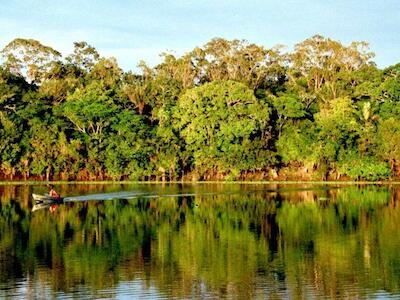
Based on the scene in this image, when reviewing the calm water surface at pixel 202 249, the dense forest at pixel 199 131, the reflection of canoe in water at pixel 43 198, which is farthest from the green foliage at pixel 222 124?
the reflection of canoe in water at pixel 43 198

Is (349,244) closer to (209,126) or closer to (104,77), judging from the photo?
(209,126)

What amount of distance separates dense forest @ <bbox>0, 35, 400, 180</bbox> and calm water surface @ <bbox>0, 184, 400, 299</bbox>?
23266 mm

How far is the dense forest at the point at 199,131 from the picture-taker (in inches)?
2574

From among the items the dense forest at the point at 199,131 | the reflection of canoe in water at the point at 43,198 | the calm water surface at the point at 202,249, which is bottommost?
the calm water surface at the point at 202,249

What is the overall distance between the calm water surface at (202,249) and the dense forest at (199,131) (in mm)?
23266

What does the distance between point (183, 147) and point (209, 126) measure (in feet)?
10.7

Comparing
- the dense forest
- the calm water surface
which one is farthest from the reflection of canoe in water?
the dense forest

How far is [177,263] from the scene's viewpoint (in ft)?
70.7

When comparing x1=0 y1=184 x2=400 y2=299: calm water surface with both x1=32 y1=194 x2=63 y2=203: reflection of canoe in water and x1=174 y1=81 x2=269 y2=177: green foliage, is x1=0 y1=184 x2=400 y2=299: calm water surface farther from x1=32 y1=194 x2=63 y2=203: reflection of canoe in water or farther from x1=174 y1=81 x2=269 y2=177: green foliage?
x1=174 y1=81 x2=269 y2=177: green foliage

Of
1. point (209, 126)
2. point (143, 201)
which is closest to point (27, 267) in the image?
point (143, 201)

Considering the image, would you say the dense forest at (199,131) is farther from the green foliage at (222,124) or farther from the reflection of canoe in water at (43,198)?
the reflection of canoe in water at (43,198)

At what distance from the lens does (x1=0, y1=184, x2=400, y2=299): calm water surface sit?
18.0 metres

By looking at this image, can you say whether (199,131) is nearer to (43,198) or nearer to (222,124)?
(222,124)

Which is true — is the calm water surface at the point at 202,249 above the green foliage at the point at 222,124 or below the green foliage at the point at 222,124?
below
